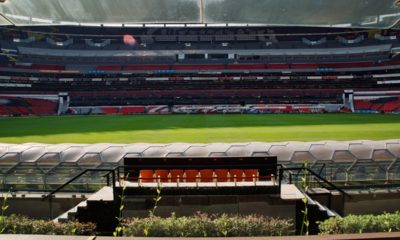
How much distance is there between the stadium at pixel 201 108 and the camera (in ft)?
14.9

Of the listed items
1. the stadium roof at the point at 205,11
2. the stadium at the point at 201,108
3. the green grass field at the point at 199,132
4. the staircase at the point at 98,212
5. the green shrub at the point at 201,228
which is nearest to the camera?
the stadium roof at the point at 205,11

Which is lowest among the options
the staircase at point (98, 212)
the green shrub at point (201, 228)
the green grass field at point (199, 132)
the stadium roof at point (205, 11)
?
the staircase at point (98, 212)

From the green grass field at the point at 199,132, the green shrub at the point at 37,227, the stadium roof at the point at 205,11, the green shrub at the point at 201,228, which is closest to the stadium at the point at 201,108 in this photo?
the stadium roof at the point at 205,11

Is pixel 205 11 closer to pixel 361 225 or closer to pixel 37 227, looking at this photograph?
pixel 361 225

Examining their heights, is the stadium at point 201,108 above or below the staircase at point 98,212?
above

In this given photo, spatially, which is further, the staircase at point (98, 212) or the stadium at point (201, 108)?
the staircase at point (98, 212)

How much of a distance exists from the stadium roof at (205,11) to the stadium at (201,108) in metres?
0.02

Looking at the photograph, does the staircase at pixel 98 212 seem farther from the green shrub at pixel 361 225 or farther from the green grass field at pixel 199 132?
the green grass field at pixel 199 132

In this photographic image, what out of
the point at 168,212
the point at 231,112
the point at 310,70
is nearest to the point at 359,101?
the point at 310,70

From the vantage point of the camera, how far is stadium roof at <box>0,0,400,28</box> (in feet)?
A: 12.9

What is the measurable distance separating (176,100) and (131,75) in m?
14.7

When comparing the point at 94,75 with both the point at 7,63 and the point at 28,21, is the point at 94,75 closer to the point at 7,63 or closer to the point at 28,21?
the point at 7,63

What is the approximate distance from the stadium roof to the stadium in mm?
23

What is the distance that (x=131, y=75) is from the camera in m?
80.8
